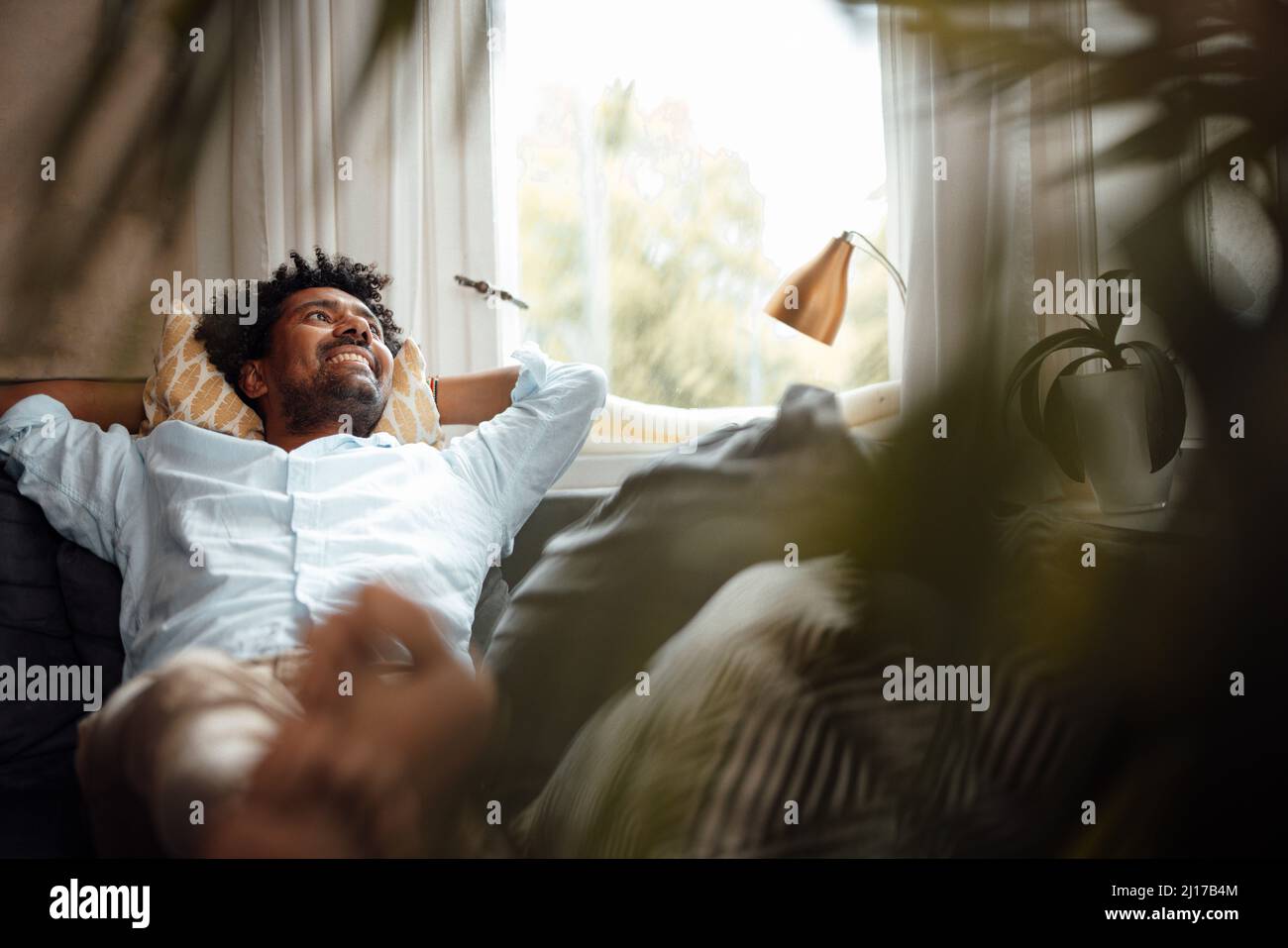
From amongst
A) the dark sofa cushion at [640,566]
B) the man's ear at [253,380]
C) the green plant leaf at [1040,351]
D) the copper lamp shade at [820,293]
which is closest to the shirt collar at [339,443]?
the man's ear at [253,380]

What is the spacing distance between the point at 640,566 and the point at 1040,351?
0.19 metres

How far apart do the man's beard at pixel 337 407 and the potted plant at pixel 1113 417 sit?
0.99m

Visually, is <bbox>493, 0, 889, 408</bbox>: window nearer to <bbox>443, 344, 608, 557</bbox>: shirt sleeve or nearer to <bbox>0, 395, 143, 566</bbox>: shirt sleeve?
<bbox>443, 344, 608, 557</bbox>: shirt sleeve

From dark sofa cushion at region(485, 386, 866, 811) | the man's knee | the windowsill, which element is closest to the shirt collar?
the windowsill

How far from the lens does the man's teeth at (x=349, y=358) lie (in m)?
1.20

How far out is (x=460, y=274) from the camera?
1543 mm

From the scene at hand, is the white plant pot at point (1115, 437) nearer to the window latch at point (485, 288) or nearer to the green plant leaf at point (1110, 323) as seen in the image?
the green plant leaf at point (1110, 323)

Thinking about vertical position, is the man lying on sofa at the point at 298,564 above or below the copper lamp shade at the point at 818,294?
below

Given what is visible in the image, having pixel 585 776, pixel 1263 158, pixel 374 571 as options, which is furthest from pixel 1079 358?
pixel 374 571

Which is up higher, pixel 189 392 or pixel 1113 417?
pixel 189 392

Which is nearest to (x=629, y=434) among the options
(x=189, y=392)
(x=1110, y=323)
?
(x=189, y=392)

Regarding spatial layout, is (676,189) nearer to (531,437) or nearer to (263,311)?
(531,437)

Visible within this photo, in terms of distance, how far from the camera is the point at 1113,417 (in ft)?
0.93
